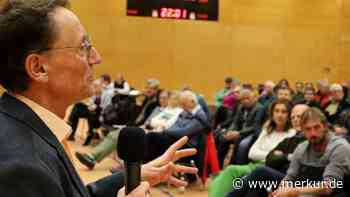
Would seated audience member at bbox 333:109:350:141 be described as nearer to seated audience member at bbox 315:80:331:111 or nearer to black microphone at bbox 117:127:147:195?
seated audience member at bbox 315:80:331:111

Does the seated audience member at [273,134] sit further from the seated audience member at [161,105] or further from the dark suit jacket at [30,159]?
the dark suit jacket at [30,159]

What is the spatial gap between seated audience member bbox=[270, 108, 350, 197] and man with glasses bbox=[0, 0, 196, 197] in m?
2.88

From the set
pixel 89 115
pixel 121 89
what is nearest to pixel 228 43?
pixel 121 89

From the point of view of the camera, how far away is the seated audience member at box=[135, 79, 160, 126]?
29.3ft

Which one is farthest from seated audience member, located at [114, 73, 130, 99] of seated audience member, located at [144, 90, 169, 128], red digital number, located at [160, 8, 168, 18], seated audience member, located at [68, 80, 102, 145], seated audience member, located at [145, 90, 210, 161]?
seated audience member, located at [145, 90, 210, 161]

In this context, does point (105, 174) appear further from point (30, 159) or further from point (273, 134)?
point (30, 159)

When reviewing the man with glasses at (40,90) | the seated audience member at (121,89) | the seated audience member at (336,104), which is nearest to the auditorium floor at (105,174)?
the seated audience member at (121,89)

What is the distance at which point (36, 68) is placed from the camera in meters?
1.16

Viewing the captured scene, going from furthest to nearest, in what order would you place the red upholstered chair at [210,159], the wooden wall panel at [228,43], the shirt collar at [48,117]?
the wooden wall panel at [228,43] < the red upholstered chair at [210,159] < the shirt collar at [48,117]

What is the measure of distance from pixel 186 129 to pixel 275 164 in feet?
7.00

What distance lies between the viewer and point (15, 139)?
999 mm

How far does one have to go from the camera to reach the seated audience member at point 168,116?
749 cm

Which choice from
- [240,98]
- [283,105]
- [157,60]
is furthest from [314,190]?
[157,60]

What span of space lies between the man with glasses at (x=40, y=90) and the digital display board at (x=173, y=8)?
12157 millimetres
